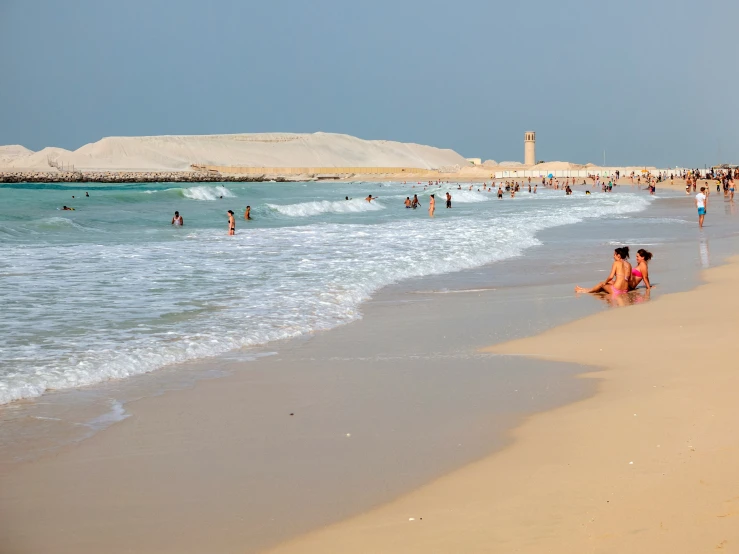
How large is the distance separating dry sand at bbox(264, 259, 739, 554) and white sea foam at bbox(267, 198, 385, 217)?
33935 millimetres

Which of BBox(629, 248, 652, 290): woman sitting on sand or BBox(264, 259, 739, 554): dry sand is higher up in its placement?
BBox(629, 248, 652, 290): woman sitting on sand

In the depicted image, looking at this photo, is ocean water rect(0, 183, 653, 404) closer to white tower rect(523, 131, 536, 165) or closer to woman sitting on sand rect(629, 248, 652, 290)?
woman sitting on sand rect(629, 248, 652, 290)

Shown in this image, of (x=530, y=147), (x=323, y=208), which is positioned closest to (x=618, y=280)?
(x=323, y=208)

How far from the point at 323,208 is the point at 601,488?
39168 mm

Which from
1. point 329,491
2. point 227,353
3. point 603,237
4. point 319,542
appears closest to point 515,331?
point 227,353

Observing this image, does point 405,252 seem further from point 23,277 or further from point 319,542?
point 319,542

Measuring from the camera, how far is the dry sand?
2.97 metres

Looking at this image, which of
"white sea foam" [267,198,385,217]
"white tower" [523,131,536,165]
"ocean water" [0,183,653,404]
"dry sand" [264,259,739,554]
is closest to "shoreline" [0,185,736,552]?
"dry sand" [264,259,739,554]

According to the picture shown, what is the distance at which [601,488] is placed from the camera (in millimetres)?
3402

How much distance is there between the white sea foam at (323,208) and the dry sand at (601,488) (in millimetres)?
33935

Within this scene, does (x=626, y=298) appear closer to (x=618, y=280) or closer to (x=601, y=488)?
(x=618, y=280)

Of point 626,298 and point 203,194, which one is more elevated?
point 203,194

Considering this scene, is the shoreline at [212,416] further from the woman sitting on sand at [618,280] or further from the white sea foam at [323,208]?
the white sea foam at [323,208]

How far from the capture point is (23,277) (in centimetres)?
1145
